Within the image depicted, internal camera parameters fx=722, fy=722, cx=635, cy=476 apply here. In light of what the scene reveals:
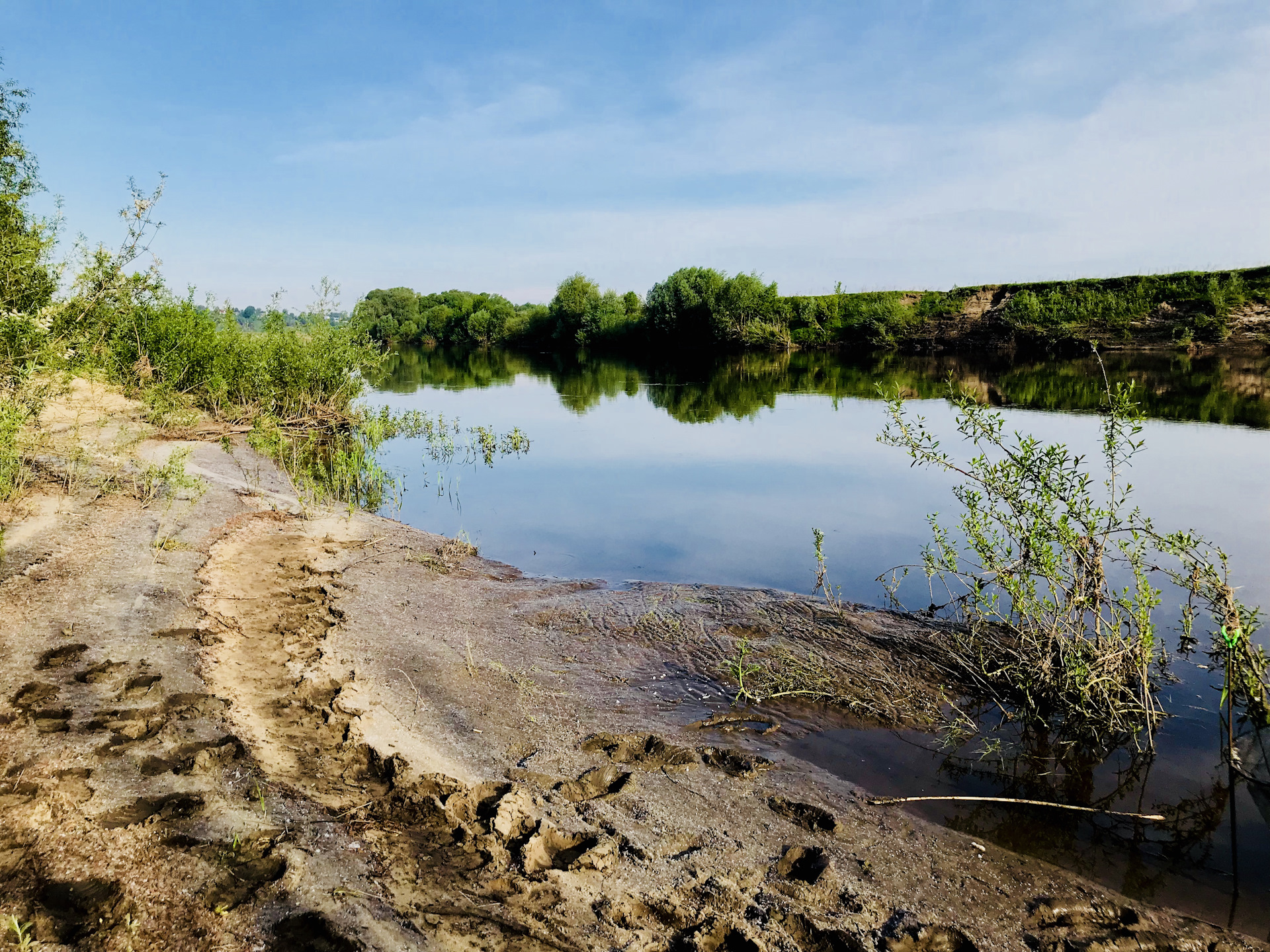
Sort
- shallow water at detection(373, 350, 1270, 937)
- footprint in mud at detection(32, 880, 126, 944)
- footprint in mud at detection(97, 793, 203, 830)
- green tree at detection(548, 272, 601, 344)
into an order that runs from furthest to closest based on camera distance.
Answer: green tree at detection(548, 272, 601, 344), shallow water at detection(373, 350, 1270, 937), footprint in mud at detection(97, 793, 203, 830), footprint in mud at detection(32, 880, 126, 944)

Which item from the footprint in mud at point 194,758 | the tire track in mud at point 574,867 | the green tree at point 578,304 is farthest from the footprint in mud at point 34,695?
the green tree at point 578,304

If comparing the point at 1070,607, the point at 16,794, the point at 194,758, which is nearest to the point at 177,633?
the point at 194,758

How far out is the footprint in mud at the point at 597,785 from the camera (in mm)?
4949

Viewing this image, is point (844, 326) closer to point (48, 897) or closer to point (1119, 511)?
point (1119, 511)

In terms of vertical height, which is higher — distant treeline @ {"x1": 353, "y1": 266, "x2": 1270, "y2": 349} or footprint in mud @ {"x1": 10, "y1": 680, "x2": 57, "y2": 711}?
distant treeline @ {"x1": 353, "y1": 266, "x2": 1270, "y2": 349}

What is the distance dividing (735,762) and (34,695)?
5368mm

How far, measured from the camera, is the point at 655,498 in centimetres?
1576

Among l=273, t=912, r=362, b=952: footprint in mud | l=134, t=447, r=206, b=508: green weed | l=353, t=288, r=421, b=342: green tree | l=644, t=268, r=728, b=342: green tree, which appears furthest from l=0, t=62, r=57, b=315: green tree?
l=353, t=288, r=421, b=342: green tree

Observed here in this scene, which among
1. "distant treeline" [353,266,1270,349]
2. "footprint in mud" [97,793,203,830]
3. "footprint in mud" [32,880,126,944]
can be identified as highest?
"distant treeline" [353,266,1270,349]

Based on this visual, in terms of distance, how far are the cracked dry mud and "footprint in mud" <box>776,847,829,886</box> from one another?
0.02 m

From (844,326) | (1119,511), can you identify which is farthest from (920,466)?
(844,326)

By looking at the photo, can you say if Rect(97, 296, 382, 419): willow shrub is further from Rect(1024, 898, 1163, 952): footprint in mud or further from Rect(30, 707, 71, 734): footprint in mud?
Rect(1024, 898, 1163, 952): footprint in mud

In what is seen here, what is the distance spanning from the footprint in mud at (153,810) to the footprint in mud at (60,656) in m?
2.53

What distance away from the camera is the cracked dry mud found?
11.9 ft
